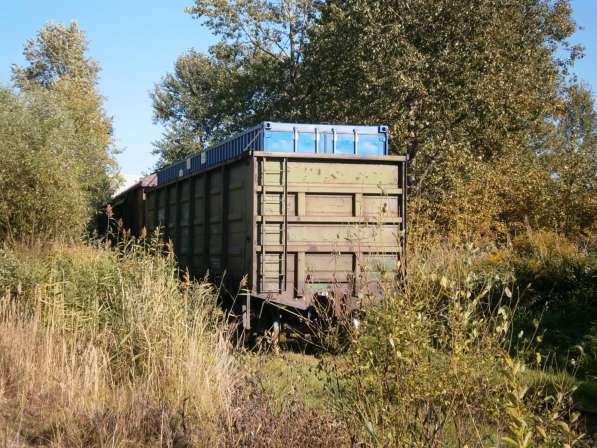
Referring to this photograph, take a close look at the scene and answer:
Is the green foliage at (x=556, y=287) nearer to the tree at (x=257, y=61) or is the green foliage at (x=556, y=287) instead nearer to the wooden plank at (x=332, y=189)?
the wooden plank at (x=332, y=189)

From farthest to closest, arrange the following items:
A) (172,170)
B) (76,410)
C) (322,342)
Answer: (172,170) → (76,410) → (322,342)

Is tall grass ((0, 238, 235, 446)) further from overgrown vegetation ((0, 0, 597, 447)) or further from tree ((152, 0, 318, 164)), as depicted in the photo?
tree ((152, 0, 318, 164))

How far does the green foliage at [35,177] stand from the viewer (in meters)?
17.6

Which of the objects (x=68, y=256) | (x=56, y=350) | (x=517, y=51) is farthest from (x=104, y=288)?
(x=517, y=51)

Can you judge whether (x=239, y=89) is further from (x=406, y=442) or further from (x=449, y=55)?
(x=406, y=442)

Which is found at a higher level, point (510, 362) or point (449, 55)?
point (449, 55)

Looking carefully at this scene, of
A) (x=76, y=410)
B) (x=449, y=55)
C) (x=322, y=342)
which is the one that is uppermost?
(x=449, y=55)

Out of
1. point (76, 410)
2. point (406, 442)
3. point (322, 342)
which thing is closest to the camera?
point (406, 442)

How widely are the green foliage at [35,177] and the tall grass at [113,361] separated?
9997mm

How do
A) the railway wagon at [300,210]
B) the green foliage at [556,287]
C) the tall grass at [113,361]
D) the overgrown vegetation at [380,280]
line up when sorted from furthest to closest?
the green foliage at [556,287]
the railway wagon at [300,210]
the tall grass at [113,361]
the overgrown vegetation at [380,280]

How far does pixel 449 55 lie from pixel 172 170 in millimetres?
9488

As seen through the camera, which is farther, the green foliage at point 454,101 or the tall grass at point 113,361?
the green foliage at point 454,101

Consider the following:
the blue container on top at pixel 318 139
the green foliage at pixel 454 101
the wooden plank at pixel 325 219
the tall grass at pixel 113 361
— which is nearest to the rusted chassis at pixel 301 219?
the wooden plank at pixel 325 219

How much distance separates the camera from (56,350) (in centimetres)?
617
